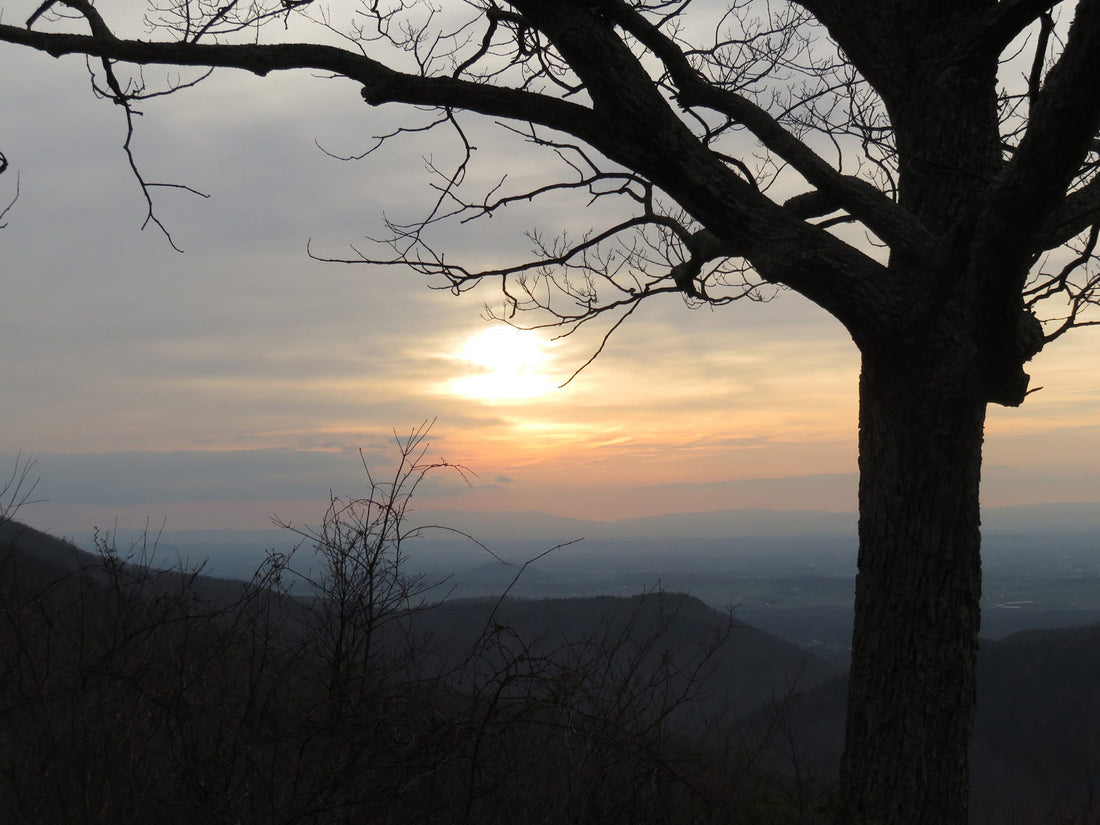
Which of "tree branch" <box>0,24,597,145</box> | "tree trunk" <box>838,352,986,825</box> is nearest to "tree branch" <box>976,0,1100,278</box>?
"tree trunk" <box>838,352,986,825</box>

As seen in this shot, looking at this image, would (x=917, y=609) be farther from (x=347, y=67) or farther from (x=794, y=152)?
(x=347, y=67)

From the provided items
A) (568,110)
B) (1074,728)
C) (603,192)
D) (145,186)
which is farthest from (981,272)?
(1074,728)

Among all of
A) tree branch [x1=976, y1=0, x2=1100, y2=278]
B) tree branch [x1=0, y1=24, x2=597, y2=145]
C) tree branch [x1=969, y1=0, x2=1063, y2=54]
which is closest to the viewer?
tree branch [x1=976, y1=0, x2=1100, y2=278]

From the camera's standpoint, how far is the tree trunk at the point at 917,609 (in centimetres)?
410

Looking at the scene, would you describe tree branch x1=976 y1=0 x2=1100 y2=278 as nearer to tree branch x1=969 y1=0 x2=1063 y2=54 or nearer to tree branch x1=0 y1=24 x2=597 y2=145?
tree branch x1=969 y1=0 x2=1063 y2=54

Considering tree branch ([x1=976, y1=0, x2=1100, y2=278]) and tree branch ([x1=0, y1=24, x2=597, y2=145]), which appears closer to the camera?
tree branch ([x1=976, y1=0, x2=1100, y2=278])

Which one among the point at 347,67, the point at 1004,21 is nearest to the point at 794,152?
the point at 1004,21

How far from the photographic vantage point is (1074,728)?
850 inches

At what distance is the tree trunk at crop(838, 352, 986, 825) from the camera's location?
161 inches

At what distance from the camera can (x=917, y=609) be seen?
415cm

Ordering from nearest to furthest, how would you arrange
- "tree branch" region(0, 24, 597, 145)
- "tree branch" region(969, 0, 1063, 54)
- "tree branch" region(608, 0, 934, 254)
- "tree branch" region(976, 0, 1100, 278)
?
"tree branch" region(976, 0, 1100, 278), "tree branch" region(969, 0, 1063, 54), "tree branch" region(608, 0, 934, 254), "tree branch" region(0, 24, 597, 145)

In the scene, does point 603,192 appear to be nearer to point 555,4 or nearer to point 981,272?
point 555,4

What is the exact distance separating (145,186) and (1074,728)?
1011 inches

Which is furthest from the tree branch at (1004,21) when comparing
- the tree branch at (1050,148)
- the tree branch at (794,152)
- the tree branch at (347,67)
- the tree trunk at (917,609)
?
the tree branch at (347,67)
